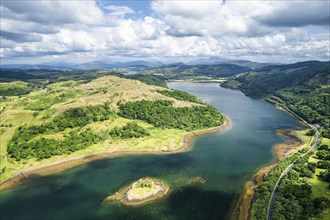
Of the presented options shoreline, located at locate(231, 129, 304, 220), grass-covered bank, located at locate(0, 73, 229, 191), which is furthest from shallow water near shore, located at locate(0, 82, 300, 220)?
grass-covered bank, located at locate(0, 73, 229, 191)

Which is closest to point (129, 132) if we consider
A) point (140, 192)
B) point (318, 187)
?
point (140, 192)

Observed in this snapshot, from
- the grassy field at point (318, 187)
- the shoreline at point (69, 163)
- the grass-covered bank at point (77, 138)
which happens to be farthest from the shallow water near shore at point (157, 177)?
the grassy field at point (318, 187)

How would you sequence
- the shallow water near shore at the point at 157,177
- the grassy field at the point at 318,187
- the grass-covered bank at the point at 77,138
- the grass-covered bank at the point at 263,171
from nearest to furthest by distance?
the grass-covered bank at the point at 263,171 < the shallow water near shore at the point at 157,177 < the grassy field at the point at 318,187 < the grass-covered bank at the point at 77,138

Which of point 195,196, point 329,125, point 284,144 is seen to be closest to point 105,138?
point 195,196

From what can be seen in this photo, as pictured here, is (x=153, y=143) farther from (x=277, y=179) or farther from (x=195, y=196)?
(x=277, y=179)

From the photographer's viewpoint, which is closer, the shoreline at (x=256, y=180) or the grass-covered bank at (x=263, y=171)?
the shoreline at (x=256, y=180)

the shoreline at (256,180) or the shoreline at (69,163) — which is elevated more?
the shoreline at (69,163)

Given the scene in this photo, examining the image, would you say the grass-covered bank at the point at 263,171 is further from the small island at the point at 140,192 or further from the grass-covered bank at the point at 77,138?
the grass-covered bank at the point at 77,138
